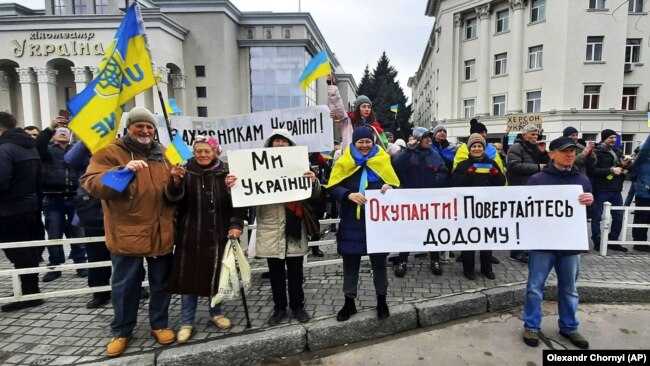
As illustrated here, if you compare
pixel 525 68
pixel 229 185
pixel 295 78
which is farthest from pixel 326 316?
pixel 295 78

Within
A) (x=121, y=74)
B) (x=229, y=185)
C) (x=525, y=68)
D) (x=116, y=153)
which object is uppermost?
(x=525, y=68)

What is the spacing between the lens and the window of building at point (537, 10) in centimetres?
2726

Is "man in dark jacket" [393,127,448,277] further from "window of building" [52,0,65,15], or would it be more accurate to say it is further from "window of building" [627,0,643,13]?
"window of building" [52,0,65,15]

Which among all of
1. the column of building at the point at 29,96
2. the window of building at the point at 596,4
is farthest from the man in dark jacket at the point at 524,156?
the column of building at the point at 29,96

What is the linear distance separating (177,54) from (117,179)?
130ft

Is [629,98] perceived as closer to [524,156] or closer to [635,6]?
[635,6]

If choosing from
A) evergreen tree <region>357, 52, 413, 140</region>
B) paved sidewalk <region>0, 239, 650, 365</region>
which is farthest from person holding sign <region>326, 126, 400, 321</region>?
evergreen tree <region>357, 52, 413, 140</region>

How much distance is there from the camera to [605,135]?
6.67 meters

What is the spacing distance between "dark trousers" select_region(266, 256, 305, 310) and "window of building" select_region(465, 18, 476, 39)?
1353 inches

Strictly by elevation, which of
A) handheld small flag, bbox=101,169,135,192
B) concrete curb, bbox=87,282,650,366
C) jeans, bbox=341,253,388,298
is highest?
handheld small flag, bbox=101,169,135,192

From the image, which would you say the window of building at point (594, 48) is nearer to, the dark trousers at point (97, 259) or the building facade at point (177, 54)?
the building facade at point (177, 54)

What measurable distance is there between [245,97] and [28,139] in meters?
38.2

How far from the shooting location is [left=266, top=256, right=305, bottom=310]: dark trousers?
3.95 meters

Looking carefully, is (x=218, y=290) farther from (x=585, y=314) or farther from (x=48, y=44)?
(x=48, y=44)
